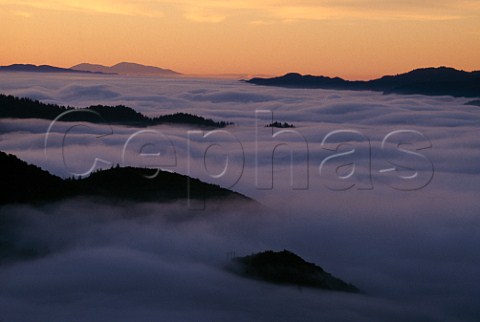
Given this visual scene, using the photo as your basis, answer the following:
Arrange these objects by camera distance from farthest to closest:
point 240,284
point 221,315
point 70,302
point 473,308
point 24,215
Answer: point 473,308 < point 24,215 < point 240,284 < point 221,315 < point 70,302

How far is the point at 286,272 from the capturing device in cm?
17562

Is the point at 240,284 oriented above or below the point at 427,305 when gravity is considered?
above

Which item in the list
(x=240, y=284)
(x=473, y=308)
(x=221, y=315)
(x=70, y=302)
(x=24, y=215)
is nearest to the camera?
(x=70, y=302)

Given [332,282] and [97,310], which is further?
[332,282]

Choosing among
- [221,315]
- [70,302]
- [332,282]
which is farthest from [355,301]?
[70,302]

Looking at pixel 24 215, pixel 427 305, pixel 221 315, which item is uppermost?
pixel 24 215

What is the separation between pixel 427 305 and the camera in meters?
194

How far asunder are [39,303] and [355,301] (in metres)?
76.2

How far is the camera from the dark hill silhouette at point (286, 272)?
172 meters

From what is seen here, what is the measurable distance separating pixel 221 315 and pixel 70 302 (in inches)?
1178

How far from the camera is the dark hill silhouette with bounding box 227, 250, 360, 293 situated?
172m

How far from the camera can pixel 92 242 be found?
7712 inches

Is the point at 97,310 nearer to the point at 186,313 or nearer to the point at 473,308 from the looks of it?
the point at 186,313

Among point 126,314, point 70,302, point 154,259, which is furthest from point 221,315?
point 154,259
